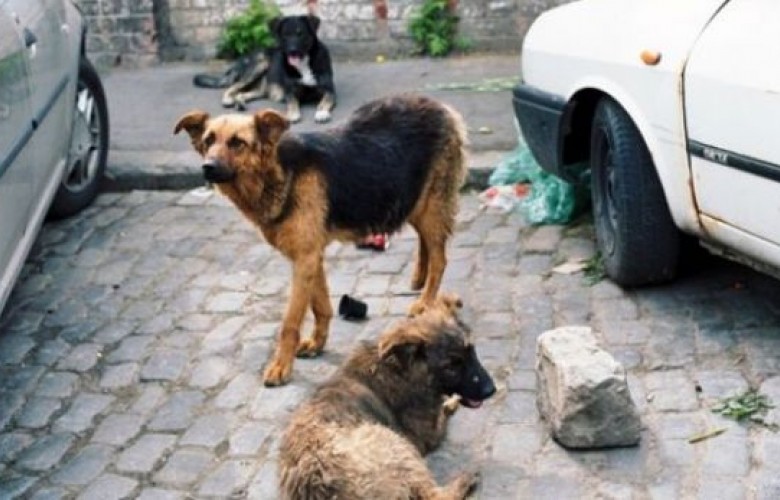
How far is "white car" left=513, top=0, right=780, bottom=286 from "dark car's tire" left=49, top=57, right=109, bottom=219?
9.26 ft

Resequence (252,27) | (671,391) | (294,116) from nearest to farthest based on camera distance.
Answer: (671,391) → (294,116) → (252,27)

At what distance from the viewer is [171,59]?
38.1ft

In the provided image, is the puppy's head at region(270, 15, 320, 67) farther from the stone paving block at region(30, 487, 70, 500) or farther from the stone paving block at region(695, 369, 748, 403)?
the stone paving block at region(30, 487, 70, 500)

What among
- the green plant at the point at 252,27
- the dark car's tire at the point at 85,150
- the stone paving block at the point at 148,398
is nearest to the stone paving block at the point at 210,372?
the stone paving block at the point at 148,398

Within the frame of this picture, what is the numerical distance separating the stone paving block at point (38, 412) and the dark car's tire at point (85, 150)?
242 cm

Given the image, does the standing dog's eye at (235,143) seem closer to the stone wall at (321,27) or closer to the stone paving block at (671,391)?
the stone paving block at (671,391)

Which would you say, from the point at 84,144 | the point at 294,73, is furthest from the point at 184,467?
the point at 294,73

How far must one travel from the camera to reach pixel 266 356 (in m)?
5.94

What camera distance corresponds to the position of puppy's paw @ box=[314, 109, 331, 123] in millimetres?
9569

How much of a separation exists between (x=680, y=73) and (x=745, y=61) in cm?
40

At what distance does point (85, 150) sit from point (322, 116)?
6.60 ft

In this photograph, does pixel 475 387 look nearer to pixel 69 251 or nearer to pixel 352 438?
pixel 352 438

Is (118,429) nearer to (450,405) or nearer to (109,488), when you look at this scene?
(109,488)

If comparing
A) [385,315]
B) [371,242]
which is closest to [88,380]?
[385,315]
